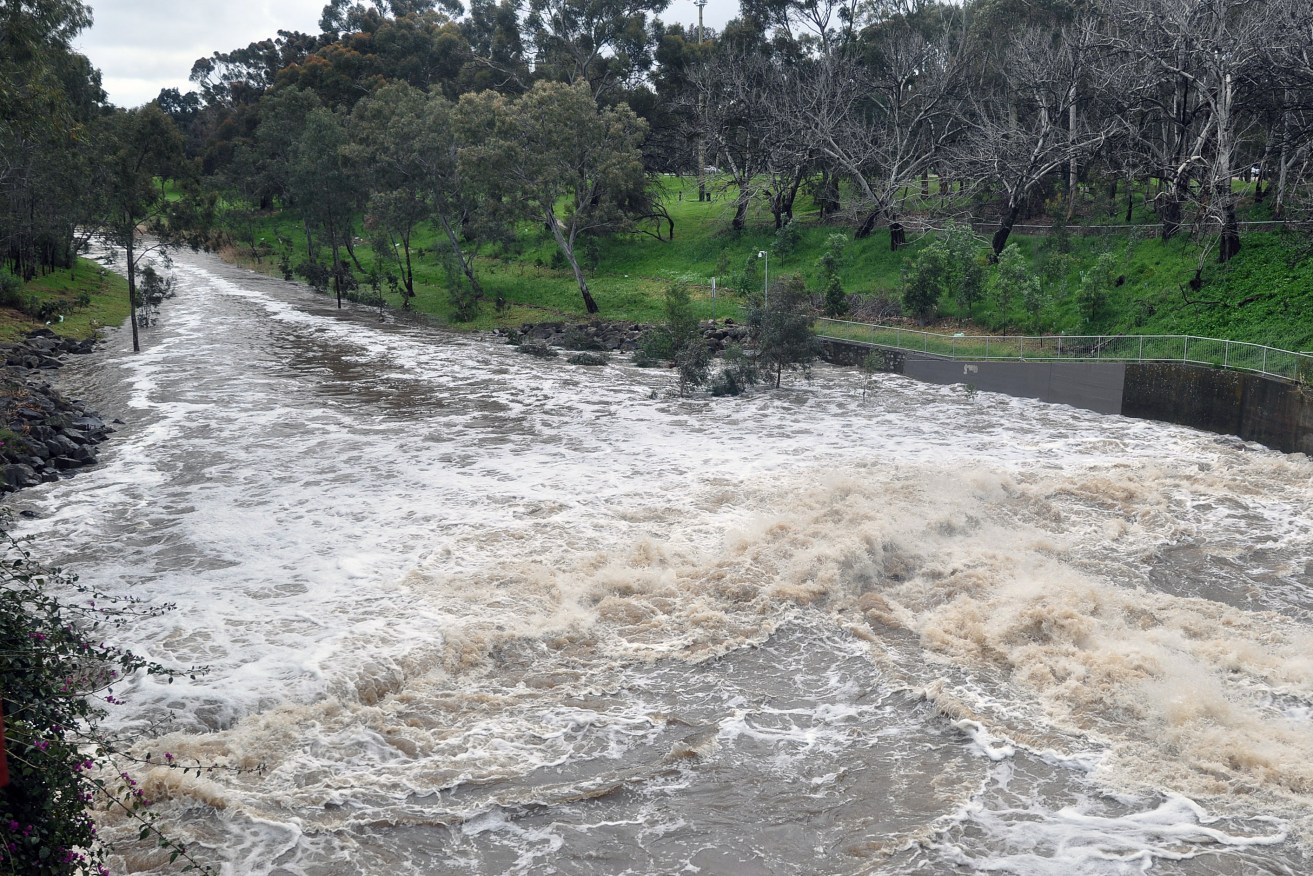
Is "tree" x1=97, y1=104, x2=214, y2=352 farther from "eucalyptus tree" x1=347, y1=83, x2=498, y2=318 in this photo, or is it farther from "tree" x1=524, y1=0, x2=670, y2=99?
"tree" x1=524, y1=0, x2=670, y2=99

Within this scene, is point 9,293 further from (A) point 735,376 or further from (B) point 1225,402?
(B) point 1225,402

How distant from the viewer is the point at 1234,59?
30.7 metres

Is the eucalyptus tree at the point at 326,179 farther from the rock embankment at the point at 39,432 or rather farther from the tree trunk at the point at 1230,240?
the tree trunk at the point at 1230,240

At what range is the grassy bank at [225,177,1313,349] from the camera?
97.0 ft

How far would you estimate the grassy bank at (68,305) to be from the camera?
3928 cm

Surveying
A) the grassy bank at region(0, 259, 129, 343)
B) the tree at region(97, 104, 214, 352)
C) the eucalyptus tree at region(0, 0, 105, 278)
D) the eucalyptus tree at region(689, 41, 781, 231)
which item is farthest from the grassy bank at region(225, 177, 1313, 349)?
the eucalyptus tree at region(0, 0, 105, 278)

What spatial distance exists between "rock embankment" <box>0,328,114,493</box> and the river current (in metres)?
0.71

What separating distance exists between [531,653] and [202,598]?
528 cm

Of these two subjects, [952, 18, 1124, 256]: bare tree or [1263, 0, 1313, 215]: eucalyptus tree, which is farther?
[952, 18, 1124, 256]: bare tree

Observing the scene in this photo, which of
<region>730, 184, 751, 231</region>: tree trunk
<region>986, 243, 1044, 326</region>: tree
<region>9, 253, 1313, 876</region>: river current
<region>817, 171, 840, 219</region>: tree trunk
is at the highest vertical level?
<region>817, 171, 840, 219</region>: tree trunk

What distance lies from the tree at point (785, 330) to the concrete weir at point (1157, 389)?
12.4 feet

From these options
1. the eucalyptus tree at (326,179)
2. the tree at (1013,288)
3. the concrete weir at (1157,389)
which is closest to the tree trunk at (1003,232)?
A: the tree at (1013,288)

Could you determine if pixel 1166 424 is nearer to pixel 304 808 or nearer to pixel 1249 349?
pixel 1249 349

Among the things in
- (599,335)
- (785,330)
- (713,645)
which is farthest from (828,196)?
(713,645)
